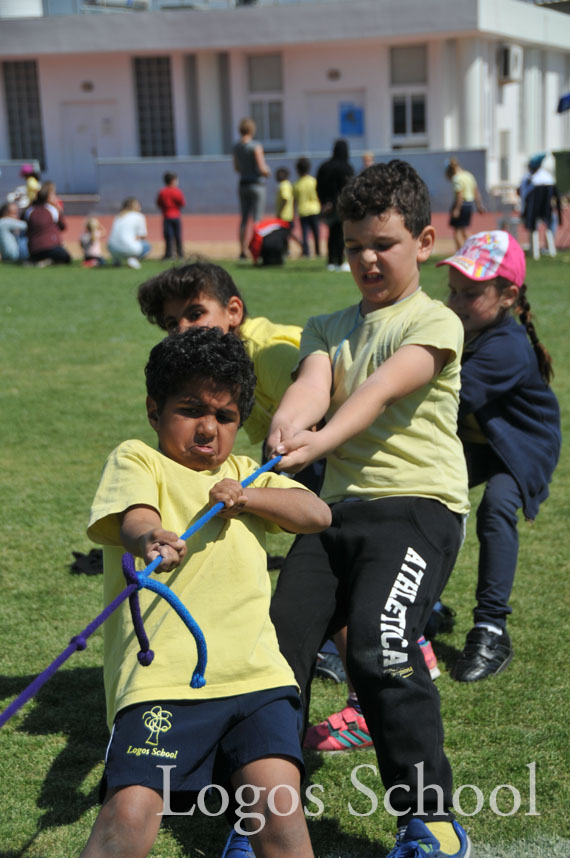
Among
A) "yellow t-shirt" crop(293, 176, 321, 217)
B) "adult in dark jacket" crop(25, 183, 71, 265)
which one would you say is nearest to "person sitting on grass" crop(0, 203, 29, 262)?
"adult in dark jacket" crop(25, 183, 71, 265)

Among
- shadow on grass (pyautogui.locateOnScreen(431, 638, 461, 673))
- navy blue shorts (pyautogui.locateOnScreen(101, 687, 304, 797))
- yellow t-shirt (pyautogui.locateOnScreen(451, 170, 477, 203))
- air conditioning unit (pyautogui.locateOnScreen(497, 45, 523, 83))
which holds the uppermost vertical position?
air conditioning unit (pyautogui.locateOnScreen(497, 45, 523, 83))

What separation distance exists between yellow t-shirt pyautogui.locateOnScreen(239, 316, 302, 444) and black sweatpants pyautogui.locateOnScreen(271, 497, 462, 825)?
852mm

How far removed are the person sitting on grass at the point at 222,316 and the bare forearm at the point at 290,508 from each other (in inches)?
38.7

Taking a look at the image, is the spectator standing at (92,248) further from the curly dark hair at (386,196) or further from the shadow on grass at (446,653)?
the curly dark hair at (386,196)

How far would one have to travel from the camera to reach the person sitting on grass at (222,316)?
3.59 m

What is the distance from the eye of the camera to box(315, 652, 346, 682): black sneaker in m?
3.71

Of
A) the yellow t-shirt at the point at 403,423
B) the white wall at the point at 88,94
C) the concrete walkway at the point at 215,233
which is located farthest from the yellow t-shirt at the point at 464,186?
the white wall at the point at 88,94

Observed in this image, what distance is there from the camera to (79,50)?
109ft

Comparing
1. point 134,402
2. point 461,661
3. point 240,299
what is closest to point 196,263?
point 240,299

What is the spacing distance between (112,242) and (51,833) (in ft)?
50.1

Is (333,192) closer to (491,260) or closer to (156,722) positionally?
(491,260)

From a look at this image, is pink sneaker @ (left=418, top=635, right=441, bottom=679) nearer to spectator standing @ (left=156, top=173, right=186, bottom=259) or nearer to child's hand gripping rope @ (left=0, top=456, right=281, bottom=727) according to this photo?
child's hand gripping rope @ (left=0, top=456, right=281, bottom=727)

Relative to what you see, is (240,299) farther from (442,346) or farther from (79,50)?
(79,50)

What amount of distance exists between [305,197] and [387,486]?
16739 mm
